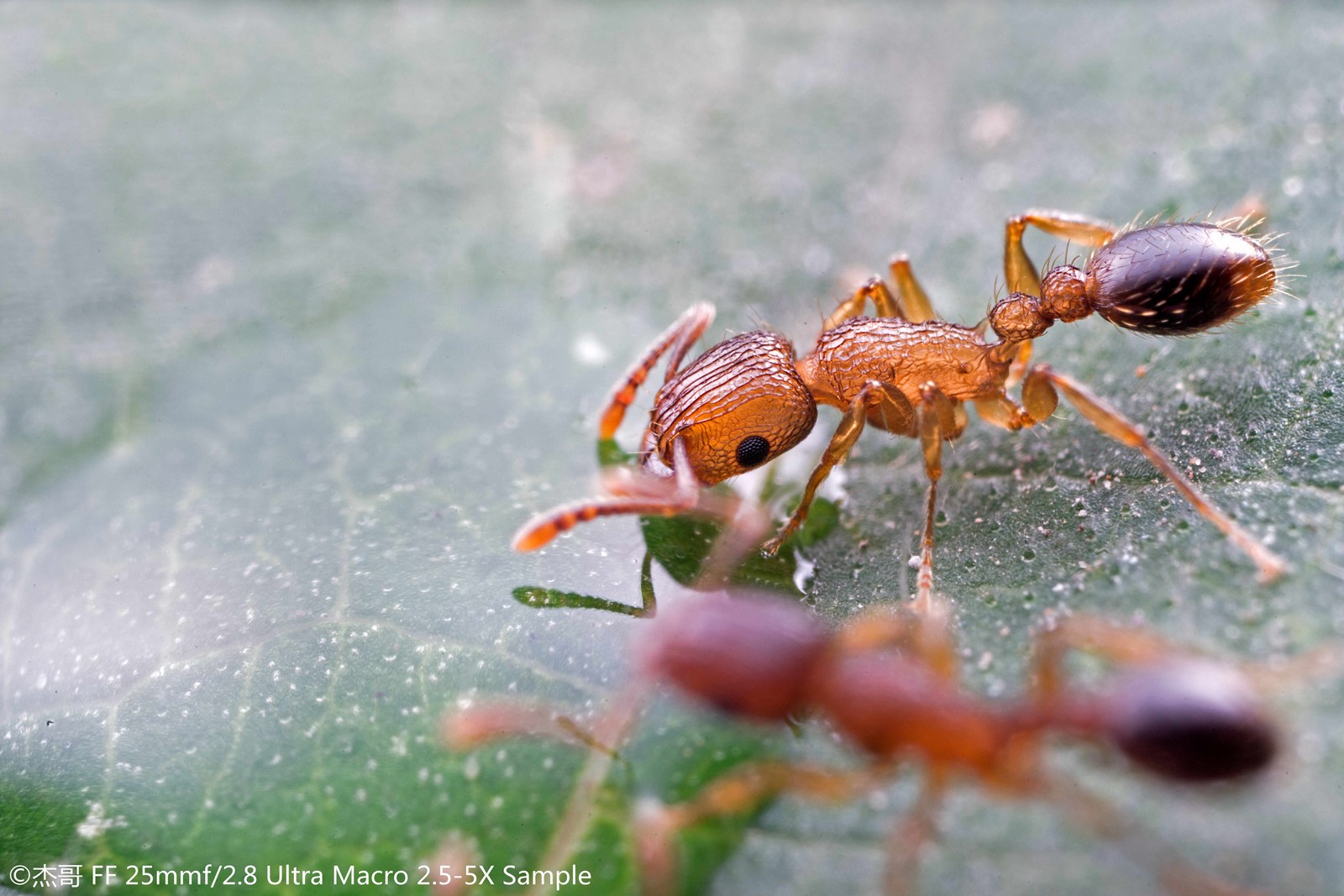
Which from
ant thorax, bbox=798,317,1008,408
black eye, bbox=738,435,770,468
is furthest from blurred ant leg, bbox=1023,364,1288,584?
black eye, bbox=738,435,770,468

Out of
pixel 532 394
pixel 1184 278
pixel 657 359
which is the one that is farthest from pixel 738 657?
pixel 1184 278

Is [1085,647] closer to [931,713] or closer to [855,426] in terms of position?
[931,713]

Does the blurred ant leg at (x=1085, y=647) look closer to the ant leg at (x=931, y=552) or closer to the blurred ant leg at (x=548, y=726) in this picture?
the ant leg at (x=931, y=552)

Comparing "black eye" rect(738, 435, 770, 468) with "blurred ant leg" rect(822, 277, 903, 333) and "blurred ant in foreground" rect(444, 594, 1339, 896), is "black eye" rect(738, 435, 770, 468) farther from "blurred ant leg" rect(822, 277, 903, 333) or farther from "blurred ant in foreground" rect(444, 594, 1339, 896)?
"blurred ant in foreground" rect(444, 594, 1339, 896)

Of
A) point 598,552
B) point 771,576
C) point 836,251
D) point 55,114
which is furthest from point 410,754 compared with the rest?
point 55,114

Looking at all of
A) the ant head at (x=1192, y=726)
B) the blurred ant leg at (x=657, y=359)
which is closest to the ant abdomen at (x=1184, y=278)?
the blurred ant leg at (x=657, y=359)

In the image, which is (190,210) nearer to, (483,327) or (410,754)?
(483,327)
